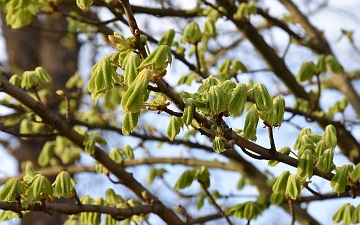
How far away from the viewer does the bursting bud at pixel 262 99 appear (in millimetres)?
1263

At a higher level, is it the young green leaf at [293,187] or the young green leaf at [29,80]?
the young green leaf at [29,80]

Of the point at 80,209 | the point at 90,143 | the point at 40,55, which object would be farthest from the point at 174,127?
the point at 40,55

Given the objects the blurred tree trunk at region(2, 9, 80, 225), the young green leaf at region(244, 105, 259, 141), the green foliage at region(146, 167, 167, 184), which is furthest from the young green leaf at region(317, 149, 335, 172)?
the blurred tree trunk at region(2, 9, 80, 225)

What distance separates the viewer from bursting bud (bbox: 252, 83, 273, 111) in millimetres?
1263

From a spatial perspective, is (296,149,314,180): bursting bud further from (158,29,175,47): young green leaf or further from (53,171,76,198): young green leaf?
(158,29,175,47): young green leaf

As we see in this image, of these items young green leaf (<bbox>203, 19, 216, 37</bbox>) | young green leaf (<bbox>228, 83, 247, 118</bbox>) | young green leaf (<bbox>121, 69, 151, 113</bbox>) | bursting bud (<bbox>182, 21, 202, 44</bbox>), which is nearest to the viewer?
young green leaf (<bbox>121, 69, 151, 113</bbox>)

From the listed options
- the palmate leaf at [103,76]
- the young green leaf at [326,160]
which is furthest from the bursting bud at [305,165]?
the palmate leaf at [103,76]

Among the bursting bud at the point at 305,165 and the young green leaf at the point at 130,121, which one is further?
the bursting bud at the point at 305,165

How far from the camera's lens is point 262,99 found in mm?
1267

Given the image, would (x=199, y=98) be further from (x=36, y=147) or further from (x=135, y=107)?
(x=36, y=147)

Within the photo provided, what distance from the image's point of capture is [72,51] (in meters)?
6.30

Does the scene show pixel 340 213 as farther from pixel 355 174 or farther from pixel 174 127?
pixel 174 127

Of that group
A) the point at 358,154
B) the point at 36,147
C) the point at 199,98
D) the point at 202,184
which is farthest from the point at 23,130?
the point at 36,147

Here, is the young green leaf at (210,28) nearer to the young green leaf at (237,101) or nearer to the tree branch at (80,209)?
the tree branch at (80,209)
